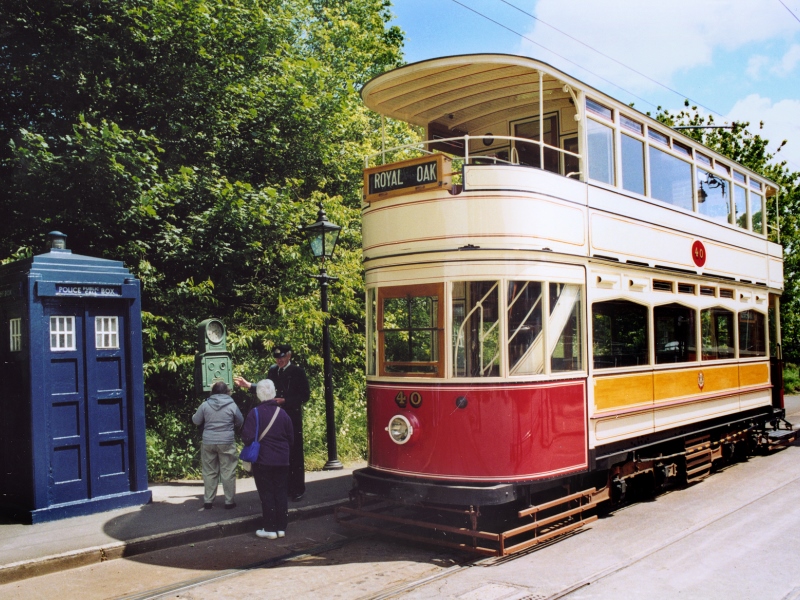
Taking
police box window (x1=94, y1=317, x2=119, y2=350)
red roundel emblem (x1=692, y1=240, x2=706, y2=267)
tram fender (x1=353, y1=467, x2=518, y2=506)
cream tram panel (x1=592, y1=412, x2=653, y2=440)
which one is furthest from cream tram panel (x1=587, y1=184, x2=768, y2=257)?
police box window (x1=94, y1=317, x2=119, y2=350)

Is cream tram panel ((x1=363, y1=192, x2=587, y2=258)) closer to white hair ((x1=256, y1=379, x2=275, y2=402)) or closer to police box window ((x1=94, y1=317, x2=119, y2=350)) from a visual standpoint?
white hair ((x1=256, y1=379, x2=275, y2=402))

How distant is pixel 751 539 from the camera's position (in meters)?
7.41

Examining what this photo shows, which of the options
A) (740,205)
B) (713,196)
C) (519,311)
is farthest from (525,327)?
(740,205)

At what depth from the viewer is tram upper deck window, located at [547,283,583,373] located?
7.58 meters

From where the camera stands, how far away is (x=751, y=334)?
1249 cm

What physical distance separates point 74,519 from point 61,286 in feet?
8.33

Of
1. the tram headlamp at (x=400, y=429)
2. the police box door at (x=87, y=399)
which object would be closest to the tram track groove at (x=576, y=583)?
the tram headlamp at (x=400, y=429)

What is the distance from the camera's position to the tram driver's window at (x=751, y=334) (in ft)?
39.7

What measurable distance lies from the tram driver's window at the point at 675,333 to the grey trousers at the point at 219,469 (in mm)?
5308

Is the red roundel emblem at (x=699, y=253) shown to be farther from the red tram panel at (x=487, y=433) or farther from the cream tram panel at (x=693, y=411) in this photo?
the red tram panel at (x=487, y=433)

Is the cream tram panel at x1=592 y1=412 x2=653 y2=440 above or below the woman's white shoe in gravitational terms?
above

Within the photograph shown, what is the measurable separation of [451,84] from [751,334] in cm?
705

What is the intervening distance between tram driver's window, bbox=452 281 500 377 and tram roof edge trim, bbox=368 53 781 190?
2421mm

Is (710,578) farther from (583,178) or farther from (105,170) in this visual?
(105,170)
